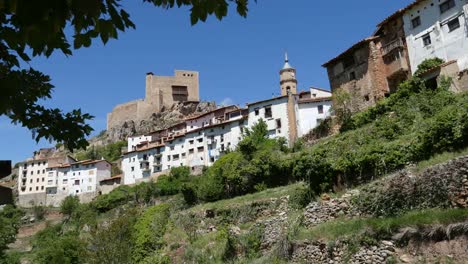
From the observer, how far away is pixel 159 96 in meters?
102

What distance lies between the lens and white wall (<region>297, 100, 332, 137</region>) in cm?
5228

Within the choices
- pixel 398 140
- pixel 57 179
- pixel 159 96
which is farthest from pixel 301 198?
pixel 159 96

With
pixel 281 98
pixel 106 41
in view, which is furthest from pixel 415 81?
pixel 106 41

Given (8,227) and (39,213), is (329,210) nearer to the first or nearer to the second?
(8,227)

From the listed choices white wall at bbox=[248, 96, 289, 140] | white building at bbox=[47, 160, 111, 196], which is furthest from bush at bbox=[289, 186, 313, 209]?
white building at bbox=[47, 160, 111, 196]

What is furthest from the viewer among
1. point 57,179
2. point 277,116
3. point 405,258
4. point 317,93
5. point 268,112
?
point 57,179

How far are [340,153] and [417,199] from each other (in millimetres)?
8031

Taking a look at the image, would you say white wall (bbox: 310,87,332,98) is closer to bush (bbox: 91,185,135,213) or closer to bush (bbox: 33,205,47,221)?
bush (bbox: 91,185,135,213)

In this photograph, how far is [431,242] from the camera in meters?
12.4

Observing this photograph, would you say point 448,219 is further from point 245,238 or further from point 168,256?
point 168,256

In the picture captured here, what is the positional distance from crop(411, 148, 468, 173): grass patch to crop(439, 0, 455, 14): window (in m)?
19.1

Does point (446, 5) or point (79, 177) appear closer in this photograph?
point (446, 5)

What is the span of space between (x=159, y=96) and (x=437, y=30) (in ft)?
252

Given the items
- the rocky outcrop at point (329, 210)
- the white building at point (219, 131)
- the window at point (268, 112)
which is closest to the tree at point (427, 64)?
the rocky outcrop at point (329, 210)
